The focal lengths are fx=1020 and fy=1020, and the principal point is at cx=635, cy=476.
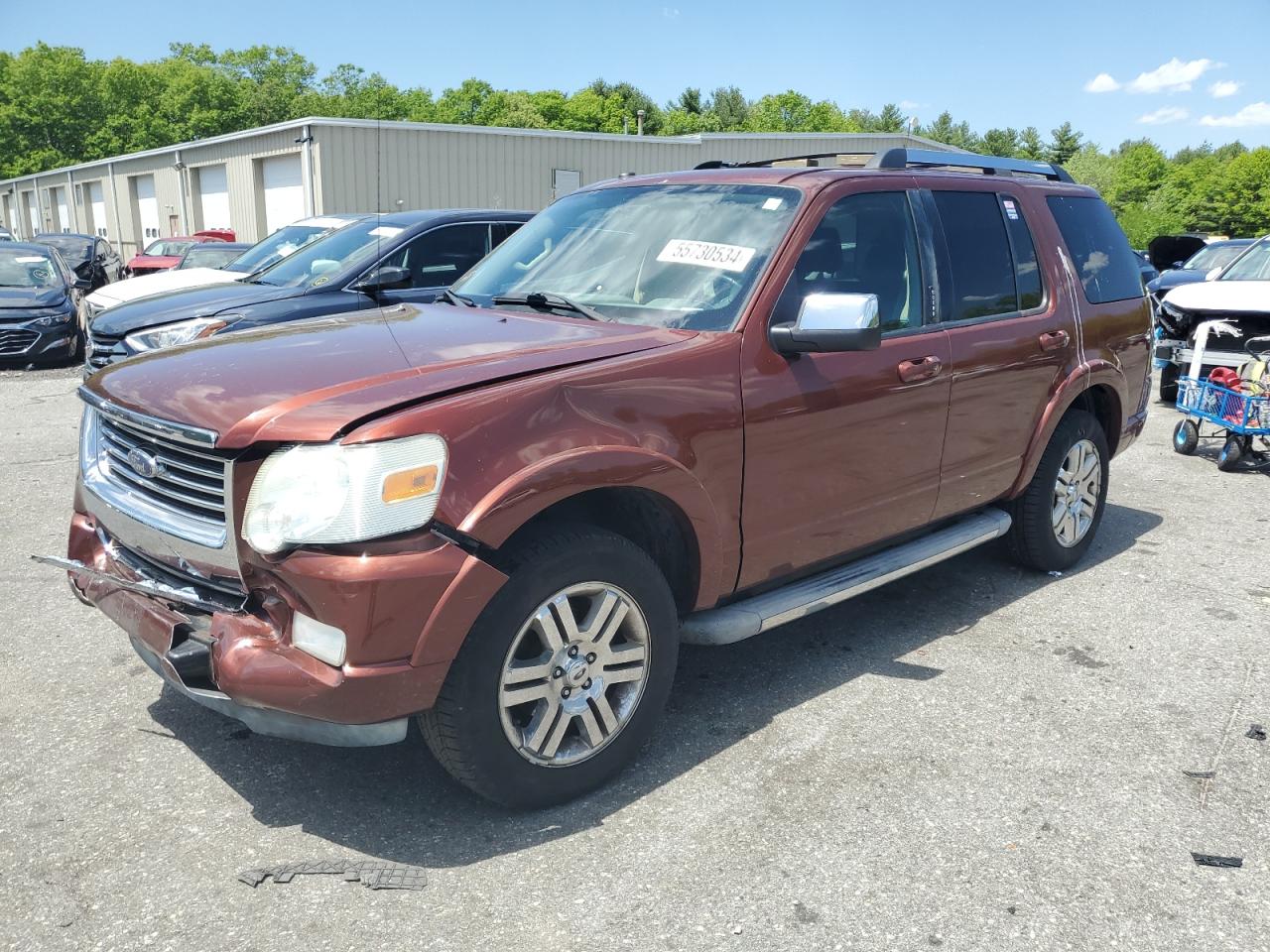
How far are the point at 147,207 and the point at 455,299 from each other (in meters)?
43.6

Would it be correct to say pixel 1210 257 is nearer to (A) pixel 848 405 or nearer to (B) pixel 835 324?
(A) pixel 848 405

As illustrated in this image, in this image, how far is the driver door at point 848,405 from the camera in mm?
3543

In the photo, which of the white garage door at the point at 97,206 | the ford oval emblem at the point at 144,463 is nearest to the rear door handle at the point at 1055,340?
the ford oval emblem at the point at 144,463

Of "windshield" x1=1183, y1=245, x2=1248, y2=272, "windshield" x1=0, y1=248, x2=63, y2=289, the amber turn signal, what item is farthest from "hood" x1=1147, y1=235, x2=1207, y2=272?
the amber turn signal

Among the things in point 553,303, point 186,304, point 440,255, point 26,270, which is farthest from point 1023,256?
point 26,270

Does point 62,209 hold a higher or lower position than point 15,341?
higher

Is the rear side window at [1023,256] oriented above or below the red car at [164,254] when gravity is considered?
above

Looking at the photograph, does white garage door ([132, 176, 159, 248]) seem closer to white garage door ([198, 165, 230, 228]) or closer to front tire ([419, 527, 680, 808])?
white garage door ([198, 165, 230, 228])

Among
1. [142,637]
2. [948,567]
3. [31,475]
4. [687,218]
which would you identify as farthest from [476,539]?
[31,475]

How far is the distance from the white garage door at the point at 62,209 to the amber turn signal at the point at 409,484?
2383 inches

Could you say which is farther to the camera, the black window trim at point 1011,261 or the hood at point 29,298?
the hood at point 29,298

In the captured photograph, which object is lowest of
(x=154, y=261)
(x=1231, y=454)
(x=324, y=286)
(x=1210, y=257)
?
(x=1231, y=454)

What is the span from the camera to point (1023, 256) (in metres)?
4.81

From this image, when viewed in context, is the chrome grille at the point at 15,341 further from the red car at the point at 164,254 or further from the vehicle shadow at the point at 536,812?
the vehicle shadow at the point at 536,812
